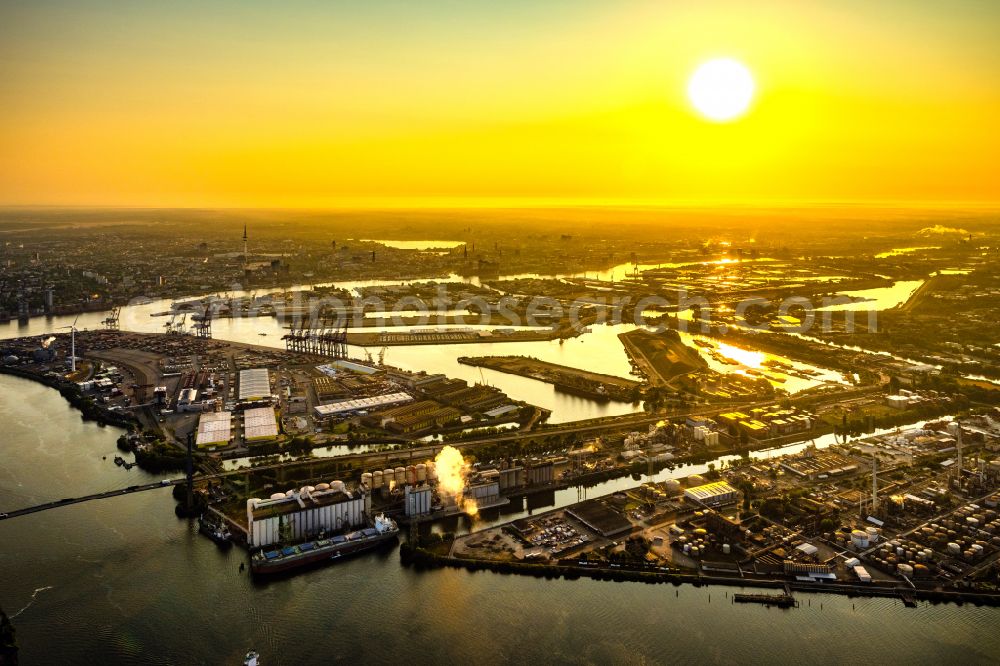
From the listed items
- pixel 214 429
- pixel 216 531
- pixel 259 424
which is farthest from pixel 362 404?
pixel 216 531

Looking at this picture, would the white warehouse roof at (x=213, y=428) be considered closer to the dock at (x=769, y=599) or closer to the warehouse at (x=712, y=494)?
the warehouse at (x=712, y=494)

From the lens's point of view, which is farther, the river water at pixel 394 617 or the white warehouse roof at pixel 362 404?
the white warehouse roof at pixel 362 404

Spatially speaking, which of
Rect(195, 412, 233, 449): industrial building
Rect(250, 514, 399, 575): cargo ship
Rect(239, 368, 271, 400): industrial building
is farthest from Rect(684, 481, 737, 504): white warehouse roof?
Rect(239, 368, 271, 400): industrial building

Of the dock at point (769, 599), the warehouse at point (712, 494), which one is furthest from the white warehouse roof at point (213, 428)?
the dock at point (769, 599)

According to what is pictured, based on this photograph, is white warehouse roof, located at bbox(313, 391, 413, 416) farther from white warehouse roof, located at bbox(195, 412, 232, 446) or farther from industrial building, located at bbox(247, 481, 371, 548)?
industrial building, located at bbox(247, 481, 371, 548)

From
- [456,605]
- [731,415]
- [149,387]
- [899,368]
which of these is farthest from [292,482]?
[899,368]

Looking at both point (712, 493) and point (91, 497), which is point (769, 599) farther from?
point (91, 497)

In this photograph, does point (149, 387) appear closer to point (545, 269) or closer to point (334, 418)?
point (334, 418)
